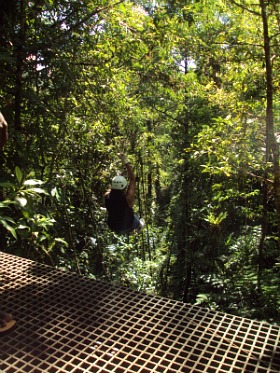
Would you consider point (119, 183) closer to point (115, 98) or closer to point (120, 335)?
point (115, 98)

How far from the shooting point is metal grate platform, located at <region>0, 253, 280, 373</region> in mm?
1218

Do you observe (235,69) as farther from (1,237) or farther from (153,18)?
(1,237)

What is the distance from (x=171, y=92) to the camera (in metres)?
4.16

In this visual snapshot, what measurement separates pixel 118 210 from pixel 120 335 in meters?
2.72

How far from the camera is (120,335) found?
1.39 metres

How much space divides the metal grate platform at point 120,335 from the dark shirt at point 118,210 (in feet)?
7.19

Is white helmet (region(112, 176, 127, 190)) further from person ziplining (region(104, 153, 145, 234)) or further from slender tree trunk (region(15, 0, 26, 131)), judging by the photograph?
slender tree trunk (region(15, 0, 26, 131))

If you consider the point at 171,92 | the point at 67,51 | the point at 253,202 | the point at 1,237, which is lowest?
the point at 253,202

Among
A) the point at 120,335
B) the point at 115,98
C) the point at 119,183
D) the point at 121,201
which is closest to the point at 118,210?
the point at 121,201

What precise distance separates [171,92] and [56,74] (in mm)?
1579

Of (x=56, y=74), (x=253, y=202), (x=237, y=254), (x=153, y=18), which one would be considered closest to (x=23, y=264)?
(x=56, y=74)

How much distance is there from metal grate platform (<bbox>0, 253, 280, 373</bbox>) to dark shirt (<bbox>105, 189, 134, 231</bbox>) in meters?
2.19

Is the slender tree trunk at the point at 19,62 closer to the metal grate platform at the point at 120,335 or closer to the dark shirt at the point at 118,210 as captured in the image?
the dark shirt at the point at 118,210

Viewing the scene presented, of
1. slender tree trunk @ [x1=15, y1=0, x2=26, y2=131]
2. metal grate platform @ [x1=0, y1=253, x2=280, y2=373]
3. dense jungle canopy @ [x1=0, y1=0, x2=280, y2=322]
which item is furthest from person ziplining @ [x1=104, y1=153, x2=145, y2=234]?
metal grate platform @ [x1=0, y1=253, x2=280, y2=373]
